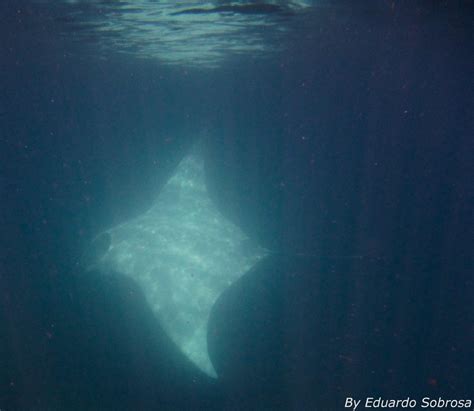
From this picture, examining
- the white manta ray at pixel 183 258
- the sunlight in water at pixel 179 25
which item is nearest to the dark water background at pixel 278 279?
the white manta ray at pixel 183 258

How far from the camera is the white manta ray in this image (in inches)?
310

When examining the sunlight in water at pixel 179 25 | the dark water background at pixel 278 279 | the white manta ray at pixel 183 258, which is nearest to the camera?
the dark water background at pixel 278 279

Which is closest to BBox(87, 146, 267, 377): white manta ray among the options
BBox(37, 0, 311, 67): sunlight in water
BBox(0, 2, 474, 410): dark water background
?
BBox(0, 2, 474, 410): dark water background

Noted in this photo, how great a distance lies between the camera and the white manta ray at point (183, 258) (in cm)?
787


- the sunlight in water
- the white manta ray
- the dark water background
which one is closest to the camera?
the dark water background

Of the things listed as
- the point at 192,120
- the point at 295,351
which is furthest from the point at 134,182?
the point at 192,120

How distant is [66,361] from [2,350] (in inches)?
72.2

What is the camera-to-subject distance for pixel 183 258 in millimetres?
Result: 9219

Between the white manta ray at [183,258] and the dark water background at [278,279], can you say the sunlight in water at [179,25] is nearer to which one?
the dark water background at [278,279]

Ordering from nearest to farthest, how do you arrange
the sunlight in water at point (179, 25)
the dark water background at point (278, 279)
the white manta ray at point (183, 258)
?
the dark water background at point (278, 279), the white manta ray at point (183, 258), the sunlight in water at point (179, 25)

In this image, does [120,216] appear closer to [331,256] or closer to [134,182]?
[134,182]

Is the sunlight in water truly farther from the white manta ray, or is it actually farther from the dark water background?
the white manta ray

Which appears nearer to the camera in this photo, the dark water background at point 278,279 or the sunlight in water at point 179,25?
the dark water background at point 278,279

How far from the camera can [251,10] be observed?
973 centimetres
